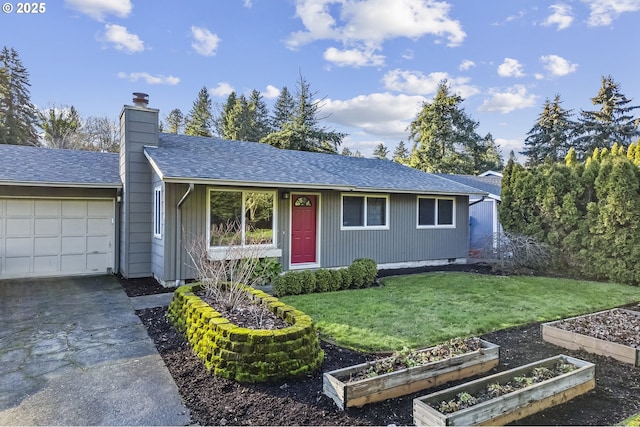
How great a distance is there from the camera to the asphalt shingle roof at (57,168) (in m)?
8.06

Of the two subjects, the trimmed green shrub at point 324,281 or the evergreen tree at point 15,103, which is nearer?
the trimmed green shrub at point 324,281

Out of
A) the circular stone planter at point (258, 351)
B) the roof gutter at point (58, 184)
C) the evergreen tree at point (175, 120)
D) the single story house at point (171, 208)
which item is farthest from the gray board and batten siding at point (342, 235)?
the evergreen tree at point (175, 120)

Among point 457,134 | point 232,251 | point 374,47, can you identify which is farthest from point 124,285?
point 457,134

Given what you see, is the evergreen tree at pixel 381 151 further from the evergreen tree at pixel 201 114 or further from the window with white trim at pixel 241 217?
the window with white trim at pixel 241 217

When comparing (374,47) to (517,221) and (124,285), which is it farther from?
(124,285)

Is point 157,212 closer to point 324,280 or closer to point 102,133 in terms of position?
point 324,280

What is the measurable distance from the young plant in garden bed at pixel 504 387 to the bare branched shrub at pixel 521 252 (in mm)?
7665

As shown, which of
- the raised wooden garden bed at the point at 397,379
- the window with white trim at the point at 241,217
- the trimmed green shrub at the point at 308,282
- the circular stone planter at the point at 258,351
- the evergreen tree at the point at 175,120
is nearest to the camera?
the raised wooden garden bed at the point at 397,379

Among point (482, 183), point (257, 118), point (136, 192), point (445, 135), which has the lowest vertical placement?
point (136, 192)

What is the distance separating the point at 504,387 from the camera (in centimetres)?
304

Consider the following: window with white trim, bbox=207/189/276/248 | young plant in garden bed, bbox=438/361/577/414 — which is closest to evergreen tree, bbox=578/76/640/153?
window with white trim, bbox=207/189/276/248

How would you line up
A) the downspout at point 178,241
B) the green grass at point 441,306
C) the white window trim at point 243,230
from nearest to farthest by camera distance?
1. the green grass at point 441,306
2. the downspout at point 178,241
3. the white window trim at point 243,230

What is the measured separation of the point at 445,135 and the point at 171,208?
2406 cm

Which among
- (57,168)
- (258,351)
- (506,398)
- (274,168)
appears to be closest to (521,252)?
(274,168)
